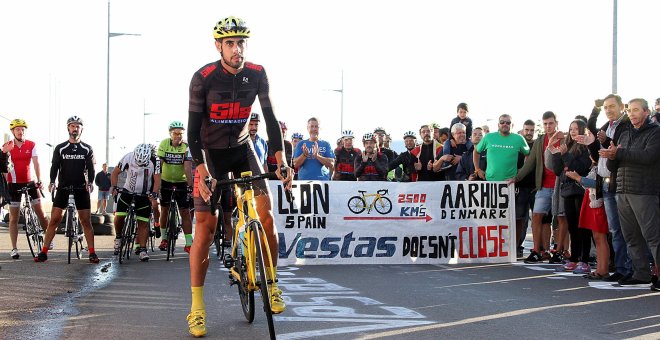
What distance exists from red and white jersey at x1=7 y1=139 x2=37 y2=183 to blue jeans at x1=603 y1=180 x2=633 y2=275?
9045mm

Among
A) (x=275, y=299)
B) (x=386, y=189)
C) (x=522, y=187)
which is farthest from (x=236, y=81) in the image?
(x=522, y=187)

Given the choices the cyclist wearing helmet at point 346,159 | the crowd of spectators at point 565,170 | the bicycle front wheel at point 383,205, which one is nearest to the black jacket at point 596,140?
the crowd of spectators at point 565,170

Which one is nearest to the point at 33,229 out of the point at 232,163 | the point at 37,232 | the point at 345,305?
the point at 37,232

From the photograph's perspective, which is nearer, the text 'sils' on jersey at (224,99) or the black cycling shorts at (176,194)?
the text 'sils' on jersey at (224,99)

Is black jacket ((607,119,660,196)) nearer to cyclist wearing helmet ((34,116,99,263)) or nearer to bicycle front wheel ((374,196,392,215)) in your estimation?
bicycle front wheel ((374,196,392,215))

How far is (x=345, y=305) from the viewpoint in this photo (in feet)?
28.4

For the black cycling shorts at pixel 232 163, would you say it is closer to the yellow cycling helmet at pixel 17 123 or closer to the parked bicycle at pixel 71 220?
the parked bicycle at pixel 71 220

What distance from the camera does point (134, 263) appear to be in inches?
541

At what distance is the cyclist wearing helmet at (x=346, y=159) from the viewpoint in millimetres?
16797

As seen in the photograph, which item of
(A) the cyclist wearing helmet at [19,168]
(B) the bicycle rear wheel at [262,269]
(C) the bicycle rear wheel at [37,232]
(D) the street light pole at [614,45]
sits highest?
(D) the street light pole at [614,45]

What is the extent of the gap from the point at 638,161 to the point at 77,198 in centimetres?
814

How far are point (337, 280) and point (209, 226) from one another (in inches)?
169

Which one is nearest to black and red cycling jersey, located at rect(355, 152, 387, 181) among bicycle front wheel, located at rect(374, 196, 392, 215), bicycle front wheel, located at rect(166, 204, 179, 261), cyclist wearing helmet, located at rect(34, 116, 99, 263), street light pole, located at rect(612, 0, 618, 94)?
bicycle front wheel, located at rect(374, 196, 392, 215)

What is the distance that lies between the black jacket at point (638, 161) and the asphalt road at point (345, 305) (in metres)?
1.15
